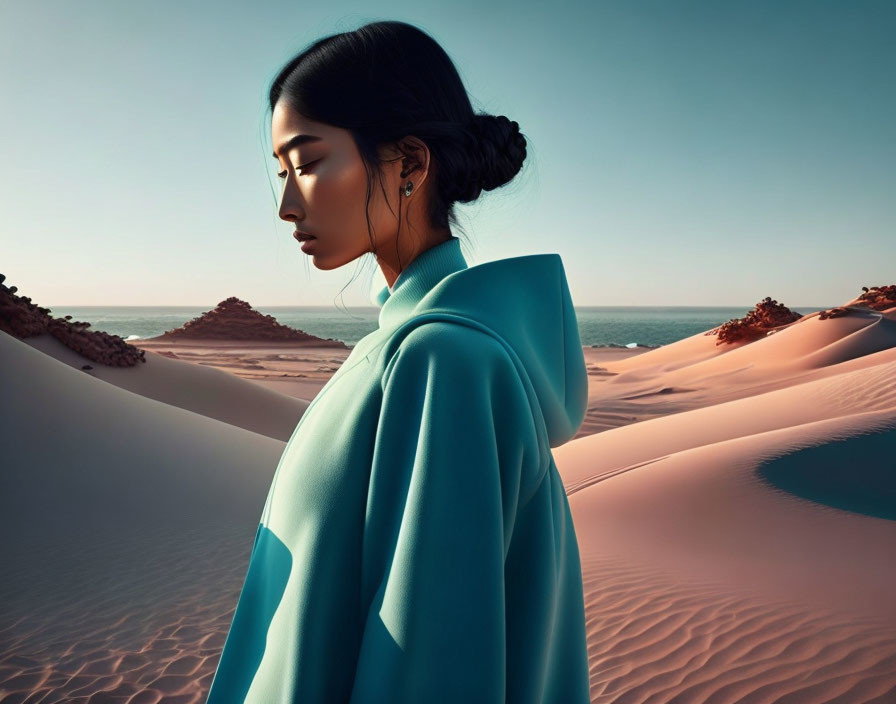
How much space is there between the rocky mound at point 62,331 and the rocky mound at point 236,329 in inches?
1026

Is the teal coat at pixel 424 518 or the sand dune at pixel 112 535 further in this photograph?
the sand dune at pixel 112 535

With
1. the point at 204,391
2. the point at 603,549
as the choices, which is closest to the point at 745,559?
the point at 603,549

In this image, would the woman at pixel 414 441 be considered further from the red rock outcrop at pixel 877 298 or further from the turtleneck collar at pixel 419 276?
the red rock outcrop at pixel 877 298

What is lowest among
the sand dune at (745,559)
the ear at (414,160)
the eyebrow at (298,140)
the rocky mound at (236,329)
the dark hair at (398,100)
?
the sand dune at (745,559)

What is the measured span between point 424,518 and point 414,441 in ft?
0.31

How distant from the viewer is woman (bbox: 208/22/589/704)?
2.21 ft

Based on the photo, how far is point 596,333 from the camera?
74750 millimetres

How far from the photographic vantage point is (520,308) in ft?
2.95

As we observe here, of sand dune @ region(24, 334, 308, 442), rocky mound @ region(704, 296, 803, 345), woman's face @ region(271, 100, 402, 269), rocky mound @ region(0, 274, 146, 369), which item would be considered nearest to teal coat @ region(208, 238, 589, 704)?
woman's face @ region(271, 100, 402, 269)

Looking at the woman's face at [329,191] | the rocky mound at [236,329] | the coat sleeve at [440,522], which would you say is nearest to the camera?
the coat sleeve at [440,522]

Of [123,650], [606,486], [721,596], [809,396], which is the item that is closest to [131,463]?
[123,650]

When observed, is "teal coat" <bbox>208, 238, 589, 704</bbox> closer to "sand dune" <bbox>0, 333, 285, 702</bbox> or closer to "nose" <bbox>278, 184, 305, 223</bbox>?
"nose" <bbox>278, 184, 305, 223</bbox>

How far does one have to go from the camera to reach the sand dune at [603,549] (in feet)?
10.6

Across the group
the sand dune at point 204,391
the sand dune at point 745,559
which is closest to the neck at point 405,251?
the sand dune at point 745,559
